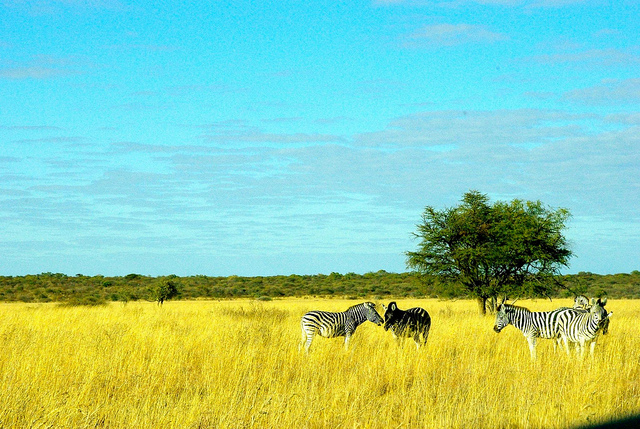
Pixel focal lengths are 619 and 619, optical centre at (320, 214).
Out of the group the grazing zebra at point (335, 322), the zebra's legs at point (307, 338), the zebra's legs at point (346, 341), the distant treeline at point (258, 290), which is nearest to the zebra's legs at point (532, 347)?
the grazing zebra at point (335, 322)

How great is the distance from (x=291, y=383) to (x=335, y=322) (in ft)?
16.9

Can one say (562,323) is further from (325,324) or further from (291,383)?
(291,383)

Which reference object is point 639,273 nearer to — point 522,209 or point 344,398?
point 522,209

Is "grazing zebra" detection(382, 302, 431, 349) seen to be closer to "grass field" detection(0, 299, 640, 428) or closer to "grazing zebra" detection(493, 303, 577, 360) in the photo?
"grass field" detection(0, 299, 640, 428)

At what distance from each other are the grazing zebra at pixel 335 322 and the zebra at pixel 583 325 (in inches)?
167

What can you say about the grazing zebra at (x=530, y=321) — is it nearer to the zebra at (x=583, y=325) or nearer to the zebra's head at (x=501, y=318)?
the zebra's head at (x=501, y=318)

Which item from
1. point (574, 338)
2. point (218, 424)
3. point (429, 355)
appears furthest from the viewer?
point (574, 338)

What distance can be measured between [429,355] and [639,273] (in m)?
103

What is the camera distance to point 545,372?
10914 millimetres

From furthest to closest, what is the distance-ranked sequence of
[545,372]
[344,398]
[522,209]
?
[522,209] → [545,372] → [344,398]

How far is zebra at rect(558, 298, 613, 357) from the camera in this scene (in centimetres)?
1300

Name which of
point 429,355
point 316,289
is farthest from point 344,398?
point 316,289

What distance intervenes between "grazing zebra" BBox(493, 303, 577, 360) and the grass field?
0.46 metres

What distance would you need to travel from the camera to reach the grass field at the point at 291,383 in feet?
24.5
